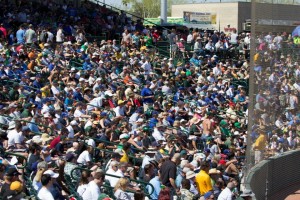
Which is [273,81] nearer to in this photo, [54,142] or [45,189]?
[54,142]

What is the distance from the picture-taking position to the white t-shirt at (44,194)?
30.4ft

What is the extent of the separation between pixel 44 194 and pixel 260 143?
6162 millimetres

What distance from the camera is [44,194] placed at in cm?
930

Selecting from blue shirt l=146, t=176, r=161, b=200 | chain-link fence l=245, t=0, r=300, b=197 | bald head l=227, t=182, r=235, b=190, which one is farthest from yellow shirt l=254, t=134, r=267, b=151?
blue shirt l=146, t=176, r=161, b=200

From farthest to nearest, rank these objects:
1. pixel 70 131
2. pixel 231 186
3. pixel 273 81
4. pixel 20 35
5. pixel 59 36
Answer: pixel 59 36 → pixel 20 35 → pixel 273 81 → pixel 70 131 → pixel 231 186

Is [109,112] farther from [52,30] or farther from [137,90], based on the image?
[52,30]

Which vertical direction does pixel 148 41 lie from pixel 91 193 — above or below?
above

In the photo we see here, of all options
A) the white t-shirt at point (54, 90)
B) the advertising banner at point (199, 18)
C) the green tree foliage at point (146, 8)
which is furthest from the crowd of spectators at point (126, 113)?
the green tree foliage at point (146, 8)

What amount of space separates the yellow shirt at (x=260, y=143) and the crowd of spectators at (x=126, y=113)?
0.02 metres

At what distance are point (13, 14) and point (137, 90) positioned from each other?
24.8 feet

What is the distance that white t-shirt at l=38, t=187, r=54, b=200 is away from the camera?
927 centimetres

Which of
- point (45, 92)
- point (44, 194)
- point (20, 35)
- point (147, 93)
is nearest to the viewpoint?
point (44, 194)

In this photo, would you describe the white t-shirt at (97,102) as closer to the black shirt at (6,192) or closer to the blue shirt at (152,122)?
the blue shirt at (152,122)

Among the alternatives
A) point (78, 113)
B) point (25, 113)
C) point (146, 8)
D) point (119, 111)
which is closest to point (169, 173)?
point (25, 113)
